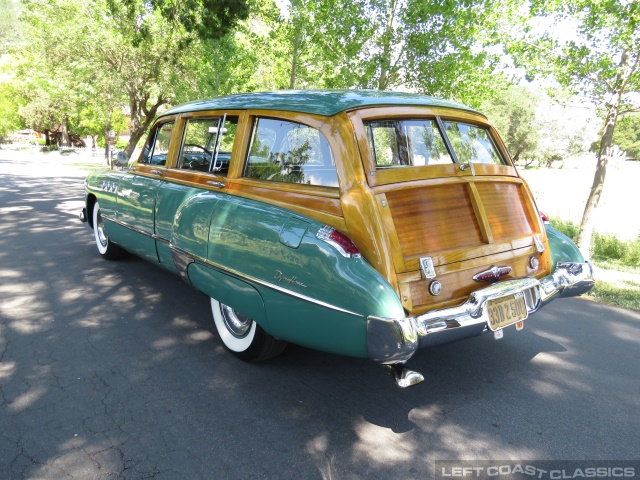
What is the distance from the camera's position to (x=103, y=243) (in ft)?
17.8

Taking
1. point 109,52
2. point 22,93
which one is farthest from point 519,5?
point 22,93

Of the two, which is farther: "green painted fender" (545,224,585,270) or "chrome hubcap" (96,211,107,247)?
"chrome hubcap" (96,211,107,247)

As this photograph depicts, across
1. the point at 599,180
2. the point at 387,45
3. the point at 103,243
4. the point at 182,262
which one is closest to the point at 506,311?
the point at 182,262

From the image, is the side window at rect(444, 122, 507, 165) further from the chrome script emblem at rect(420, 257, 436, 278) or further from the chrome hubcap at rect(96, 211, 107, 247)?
the chrome hubcap at rect(96, 211, 107, 247)

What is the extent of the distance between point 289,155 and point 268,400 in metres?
1.61

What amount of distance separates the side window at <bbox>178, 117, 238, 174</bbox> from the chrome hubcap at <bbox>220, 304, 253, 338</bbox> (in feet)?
3.67

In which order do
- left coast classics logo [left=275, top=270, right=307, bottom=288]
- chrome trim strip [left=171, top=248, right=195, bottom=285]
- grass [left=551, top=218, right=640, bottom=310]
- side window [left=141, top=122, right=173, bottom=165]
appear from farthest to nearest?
grass [left=551, top=218, right=640, bottom=310], side window [left=141, top=122, right=173, bottom=165], chrome trim strip [left=171, top=248, right=195, bottom=285], left coast classics logo [left=275, top=270, right=307, bottom=288]

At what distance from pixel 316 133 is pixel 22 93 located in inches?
1859

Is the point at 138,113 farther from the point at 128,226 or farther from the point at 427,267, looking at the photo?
the point at 427,267

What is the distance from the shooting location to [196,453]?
221 centimetres

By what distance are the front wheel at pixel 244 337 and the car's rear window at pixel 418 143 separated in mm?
1438

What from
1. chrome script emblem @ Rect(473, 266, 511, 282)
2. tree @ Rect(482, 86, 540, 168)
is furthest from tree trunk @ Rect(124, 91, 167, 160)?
tree @ Rect(482, 86, 540, 168)

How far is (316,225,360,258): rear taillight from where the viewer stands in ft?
7.73

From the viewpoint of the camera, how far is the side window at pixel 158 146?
418 centimetres
